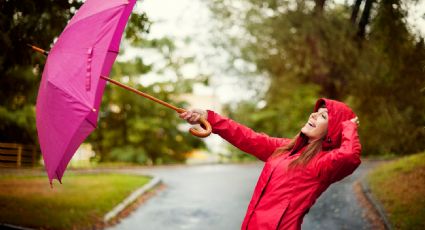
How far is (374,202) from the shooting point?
911 centimetres

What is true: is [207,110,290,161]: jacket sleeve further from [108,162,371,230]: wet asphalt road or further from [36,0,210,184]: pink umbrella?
[108,162,371,230]: wet asphalt road

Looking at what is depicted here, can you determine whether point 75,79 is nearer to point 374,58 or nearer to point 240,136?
point 240,136

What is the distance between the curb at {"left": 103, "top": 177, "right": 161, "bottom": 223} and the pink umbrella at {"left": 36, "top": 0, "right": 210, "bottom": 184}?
529cm

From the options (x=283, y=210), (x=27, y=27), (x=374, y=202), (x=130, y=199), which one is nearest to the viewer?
(x=283, y=210)

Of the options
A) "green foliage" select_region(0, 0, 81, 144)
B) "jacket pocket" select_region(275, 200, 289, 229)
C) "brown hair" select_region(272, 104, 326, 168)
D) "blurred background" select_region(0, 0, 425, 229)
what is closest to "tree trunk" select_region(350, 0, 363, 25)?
"blurred background" select_region(0, 0, 425, 229)

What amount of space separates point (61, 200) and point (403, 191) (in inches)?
271

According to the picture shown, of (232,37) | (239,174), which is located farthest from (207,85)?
(239,174)

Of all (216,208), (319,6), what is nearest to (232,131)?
(319,6)

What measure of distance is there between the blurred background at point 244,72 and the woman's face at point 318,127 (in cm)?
345

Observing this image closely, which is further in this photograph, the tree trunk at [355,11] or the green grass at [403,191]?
the tree trunk at [355,11]

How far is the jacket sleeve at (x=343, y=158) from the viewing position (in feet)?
9.45

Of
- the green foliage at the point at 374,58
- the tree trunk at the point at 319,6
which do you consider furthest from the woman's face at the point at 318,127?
the tree trunk at the point at 319,6

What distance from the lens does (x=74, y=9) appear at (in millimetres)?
7398

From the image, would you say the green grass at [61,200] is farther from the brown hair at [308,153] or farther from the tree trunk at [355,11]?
the tree trunk at [355,11]
